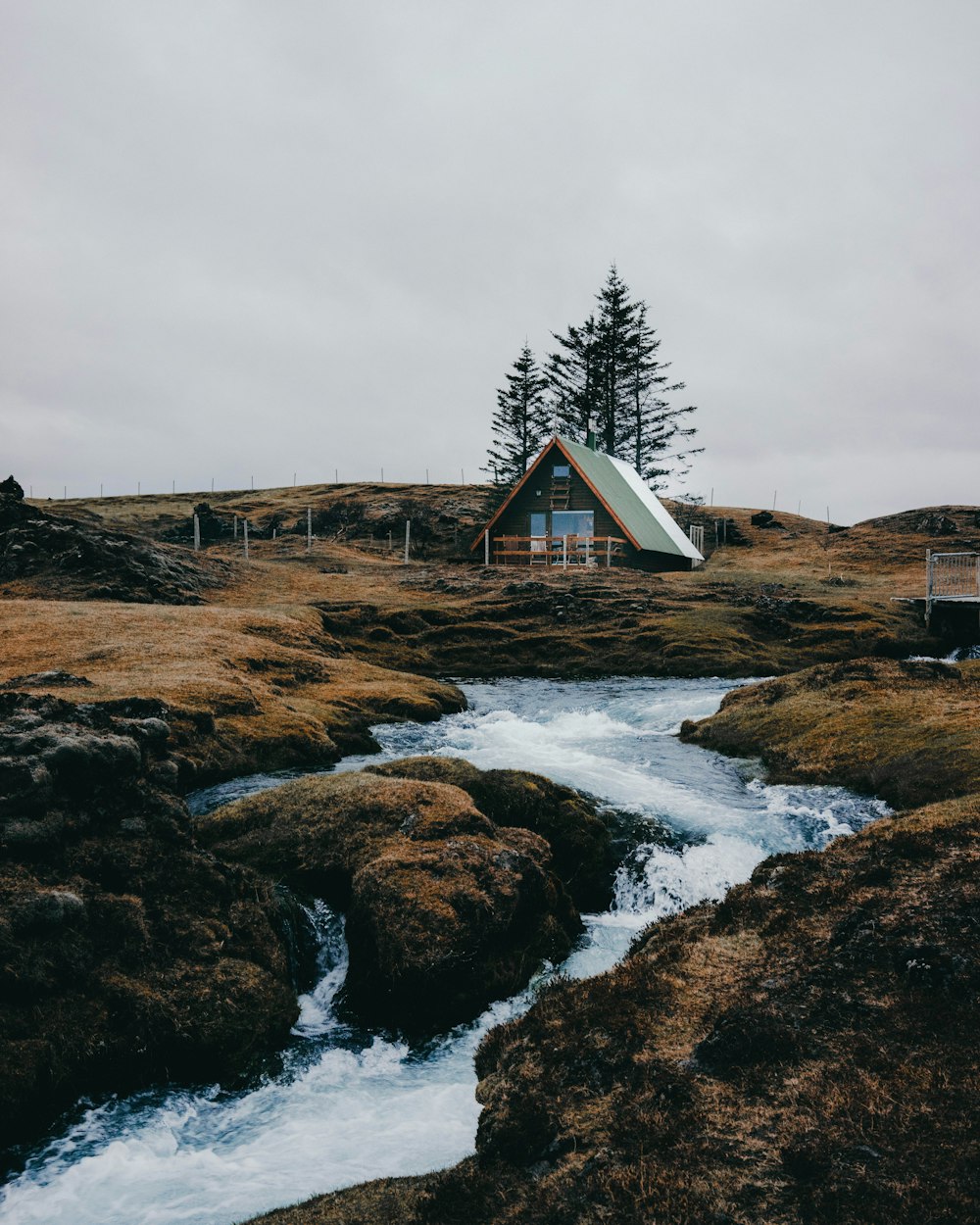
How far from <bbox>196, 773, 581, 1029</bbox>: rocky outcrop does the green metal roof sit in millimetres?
45522

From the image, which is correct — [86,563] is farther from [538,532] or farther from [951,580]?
[951,580]

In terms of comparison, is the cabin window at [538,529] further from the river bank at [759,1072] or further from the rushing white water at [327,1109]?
the river bank at [759,1072]

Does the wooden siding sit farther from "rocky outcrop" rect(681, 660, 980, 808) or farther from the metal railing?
"rocky outcrop" rect(681, 660, 980, 808)

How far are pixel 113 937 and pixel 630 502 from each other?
184 ft

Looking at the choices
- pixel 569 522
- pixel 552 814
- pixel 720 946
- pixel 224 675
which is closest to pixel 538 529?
pixel 569 522

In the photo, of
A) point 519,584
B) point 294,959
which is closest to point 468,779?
point 294,959

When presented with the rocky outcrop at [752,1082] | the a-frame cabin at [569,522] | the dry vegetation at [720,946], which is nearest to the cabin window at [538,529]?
the a-frame cabin at [569,522]

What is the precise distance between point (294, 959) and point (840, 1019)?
6.18 metres

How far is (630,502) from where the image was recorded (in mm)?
62125

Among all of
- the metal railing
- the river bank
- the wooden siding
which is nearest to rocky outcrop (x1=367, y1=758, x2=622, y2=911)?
the river bank

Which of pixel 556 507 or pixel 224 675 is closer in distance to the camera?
pixel 224 675

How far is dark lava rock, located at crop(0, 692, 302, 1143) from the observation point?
25.7ft

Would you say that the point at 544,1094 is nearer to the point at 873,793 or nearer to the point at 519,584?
the point at 873,793

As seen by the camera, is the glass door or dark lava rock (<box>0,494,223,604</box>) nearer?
dark lava rock (<box>0,494,223,604</box>)
